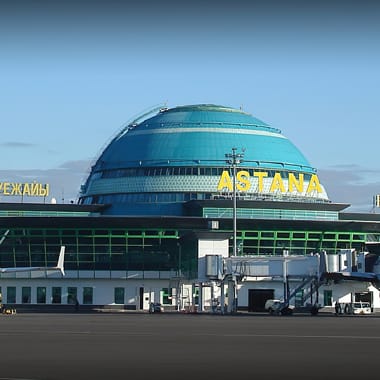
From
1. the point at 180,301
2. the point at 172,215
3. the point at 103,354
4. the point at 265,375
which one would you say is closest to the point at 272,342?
the point at 103,354

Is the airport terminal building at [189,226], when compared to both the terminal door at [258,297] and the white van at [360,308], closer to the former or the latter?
the terminal door at [258,297]

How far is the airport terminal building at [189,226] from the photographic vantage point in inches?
4633

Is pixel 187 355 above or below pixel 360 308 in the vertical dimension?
above

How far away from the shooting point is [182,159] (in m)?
146

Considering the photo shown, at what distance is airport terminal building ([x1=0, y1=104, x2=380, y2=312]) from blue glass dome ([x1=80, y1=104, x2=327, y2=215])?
0.64 feet

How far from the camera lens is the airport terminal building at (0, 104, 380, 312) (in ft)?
386

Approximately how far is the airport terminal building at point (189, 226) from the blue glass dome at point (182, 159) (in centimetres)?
19

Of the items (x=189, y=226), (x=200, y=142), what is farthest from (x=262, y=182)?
(x=189, y=226)

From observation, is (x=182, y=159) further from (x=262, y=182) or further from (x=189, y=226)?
(x=189, y=226)

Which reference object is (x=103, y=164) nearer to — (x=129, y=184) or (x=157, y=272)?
(x=129, y=184)

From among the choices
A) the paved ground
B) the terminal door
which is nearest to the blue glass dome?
the terminal door

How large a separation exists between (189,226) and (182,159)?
556 inches

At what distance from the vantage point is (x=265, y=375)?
2897 centimetres

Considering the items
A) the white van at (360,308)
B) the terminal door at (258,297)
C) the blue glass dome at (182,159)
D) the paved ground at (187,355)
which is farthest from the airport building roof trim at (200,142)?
the paved ground at (187,355)
